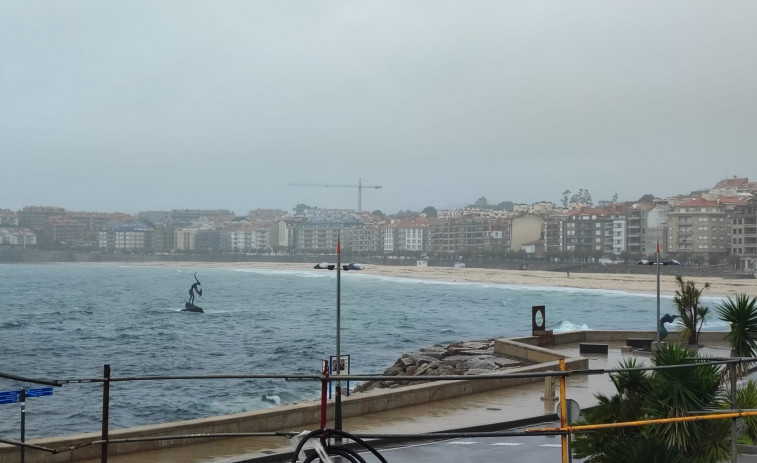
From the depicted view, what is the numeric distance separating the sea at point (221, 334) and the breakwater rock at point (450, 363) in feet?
11.4

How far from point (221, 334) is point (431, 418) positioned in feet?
176

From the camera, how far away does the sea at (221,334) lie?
34188mm

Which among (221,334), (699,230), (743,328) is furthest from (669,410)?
(699,230)

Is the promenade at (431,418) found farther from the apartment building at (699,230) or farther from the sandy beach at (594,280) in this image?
the apartment building at (699,230)

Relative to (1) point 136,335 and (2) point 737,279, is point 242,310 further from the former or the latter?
(2) point 737,279

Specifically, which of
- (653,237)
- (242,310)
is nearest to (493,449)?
(242,310)

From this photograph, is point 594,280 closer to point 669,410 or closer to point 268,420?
point 268,420

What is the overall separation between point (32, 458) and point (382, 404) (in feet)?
21.5

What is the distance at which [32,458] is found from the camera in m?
13.3

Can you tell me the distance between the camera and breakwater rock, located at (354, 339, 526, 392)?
28.6 m

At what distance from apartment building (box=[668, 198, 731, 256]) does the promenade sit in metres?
151

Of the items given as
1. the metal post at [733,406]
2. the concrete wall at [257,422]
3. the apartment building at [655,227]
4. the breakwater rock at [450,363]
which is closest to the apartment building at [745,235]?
the apartment building at [655,227]

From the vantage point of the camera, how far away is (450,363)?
32906mm

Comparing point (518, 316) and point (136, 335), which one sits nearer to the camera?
point (136, 335)
